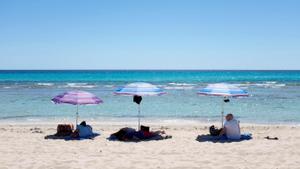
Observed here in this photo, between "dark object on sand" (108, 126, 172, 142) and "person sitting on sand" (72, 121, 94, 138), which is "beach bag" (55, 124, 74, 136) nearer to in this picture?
"person sitting on sand" (72, 121, 94, 138)

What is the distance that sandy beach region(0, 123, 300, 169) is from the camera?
8.64 meters

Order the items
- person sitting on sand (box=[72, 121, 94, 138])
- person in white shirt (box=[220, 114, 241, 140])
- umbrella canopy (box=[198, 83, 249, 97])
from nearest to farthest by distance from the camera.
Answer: person in white shirt (box=[220, 114, 241, 140]), person sitting on sand (box=[72, 121, 94, 138]), umbrella canopy (box=[198, 83, 249, 97])

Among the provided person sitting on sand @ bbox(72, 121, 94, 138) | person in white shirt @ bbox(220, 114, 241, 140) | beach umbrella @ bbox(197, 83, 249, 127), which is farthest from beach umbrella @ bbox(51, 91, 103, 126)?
person in white shirt @ bbox(220, 114, 241, 140)

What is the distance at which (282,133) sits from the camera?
13.5 meters

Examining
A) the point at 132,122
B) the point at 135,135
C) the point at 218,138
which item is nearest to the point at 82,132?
the point at 135,135

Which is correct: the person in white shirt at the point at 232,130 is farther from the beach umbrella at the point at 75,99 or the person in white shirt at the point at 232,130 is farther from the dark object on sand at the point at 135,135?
the beach umbrella at the point at 75,99

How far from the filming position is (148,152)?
1010 centimetres

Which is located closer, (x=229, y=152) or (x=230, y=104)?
(x=229, y=152)

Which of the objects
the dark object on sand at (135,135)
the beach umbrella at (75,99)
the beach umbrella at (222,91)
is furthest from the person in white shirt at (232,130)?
the beach umbrella at (75,99)

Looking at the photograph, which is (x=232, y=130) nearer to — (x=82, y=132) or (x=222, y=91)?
(x=222, y=91)

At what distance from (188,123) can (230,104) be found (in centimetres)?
856

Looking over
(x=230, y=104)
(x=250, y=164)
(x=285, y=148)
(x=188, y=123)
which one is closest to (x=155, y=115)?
(x=188, y=123)

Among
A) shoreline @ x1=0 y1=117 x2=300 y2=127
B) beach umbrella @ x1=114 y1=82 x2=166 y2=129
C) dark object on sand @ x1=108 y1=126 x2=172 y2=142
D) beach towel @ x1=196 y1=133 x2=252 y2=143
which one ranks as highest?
beach umbrella @ x1=114 y1=82 x2=166 y2=129

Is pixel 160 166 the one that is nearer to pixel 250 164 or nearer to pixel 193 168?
pixel 193 168
